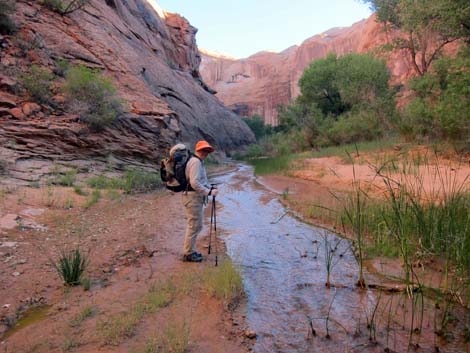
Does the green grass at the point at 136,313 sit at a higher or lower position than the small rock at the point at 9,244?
lower

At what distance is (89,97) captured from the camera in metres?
12.5

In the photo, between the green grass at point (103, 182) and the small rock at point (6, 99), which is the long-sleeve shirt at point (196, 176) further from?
the small rock at point (6, 99)

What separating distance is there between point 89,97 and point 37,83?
1595mm

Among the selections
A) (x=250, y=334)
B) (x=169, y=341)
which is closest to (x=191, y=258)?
(x=250, y=334)

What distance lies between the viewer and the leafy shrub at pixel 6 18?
12.7 metres

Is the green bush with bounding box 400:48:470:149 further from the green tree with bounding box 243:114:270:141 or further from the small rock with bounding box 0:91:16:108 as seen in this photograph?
the green tree with bounding box 243:114:270:141

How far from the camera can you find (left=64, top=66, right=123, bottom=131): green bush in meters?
12.3

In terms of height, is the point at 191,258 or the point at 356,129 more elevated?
the point at 356,129

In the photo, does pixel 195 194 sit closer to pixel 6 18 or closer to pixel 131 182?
pixel 131 182

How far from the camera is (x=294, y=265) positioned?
5113 millimetres

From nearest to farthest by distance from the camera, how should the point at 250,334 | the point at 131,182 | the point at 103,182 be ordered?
the point at 250,334, the point at 103,182, the point at 131,182

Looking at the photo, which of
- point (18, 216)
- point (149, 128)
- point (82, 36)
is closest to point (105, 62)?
point (82, 36)

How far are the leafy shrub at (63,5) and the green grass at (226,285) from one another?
16.7 metres

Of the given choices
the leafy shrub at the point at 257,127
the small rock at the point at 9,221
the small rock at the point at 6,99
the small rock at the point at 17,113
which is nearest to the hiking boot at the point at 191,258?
the small rock at the point at 9,221
